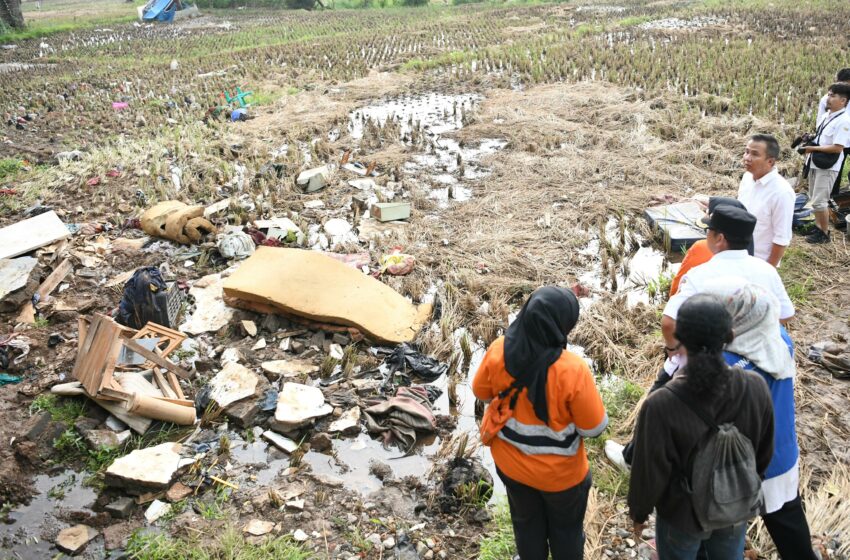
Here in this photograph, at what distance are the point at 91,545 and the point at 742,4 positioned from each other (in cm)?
2615

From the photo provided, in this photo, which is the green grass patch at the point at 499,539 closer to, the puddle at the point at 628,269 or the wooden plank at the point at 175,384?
the wooden plank at the point at 175,384

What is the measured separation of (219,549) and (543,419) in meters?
2.03

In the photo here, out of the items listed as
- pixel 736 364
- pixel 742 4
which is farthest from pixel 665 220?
pixel 742 4

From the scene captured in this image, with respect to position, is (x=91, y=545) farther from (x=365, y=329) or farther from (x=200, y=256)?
(x=200, y=256)

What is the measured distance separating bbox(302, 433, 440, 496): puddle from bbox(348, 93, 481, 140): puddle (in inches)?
289

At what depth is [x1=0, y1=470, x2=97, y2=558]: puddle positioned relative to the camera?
3.46 m

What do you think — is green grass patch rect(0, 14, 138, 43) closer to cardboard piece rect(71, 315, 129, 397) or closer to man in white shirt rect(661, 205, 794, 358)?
cardboard piece rect(71, 315, 129, 397)

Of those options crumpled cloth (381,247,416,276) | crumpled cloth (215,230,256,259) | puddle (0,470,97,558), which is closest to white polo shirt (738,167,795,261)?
crumpled cloth (381,247,416,276)

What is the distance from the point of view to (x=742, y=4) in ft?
74.4

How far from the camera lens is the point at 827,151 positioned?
5.59 meters

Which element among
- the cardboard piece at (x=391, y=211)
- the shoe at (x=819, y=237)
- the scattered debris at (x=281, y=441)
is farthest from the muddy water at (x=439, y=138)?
the scattered debris at (x=281, y=441)

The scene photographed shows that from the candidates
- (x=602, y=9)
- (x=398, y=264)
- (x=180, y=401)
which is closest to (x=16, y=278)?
(x=180, y=401)

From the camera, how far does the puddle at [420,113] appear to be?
11113 millimetres

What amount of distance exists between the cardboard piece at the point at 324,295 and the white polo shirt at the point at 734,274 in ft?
9.16
